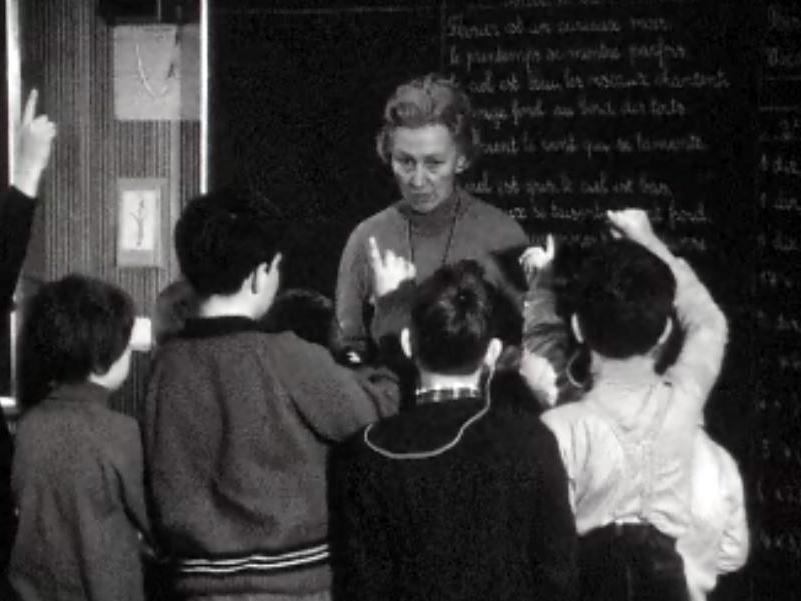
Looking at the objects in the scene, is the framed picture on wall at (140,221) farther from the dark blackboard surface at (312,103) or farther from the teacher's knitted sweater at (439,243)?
the teacher's knitted sweater at (439,243)

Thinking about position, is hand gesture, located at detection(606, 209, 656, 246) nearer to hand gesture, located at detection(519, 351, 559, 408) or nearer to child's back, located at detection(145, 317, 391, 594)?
hand gesture, located at detection(519, 351, 559, 408)

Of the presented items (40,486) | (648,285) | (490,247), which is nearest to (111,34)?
(490,247)

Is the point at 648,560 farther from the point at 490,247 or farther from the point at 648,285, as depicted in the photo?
the point at 490,247

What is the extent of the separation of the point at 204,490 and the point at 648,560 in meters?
0.87

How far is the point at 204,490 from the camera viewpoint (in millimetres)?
2387

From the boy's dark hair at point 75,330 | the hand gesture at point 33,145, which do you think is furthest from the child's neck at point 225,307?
the hand gesture at point 33,145

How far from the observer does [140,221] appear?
3684 mm

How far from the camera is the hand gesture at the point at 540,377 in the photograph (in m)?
2.77

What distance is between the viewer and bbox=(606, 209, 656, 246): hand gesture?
2826 mm

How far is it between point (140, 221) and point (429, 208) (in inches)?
41.3

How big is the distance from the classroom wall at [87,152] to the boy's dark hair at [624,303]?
1.66 m

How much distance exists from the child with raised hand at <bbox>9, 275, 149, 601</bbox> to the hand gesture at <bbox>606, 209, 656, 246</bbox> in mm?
1186

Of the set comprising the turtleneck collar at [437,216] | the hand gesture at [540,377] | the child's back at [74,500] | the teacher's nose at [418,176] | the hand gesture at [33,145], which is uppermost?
the hand gesture at [33,145]

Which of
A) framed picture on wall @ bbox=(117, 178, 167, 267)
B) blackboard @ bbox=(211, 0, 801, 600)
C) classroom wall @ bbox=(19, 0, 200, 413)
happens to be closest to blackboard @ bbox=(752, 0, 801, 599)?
blackboard @ bbox=(211, 0, 801, 600)
